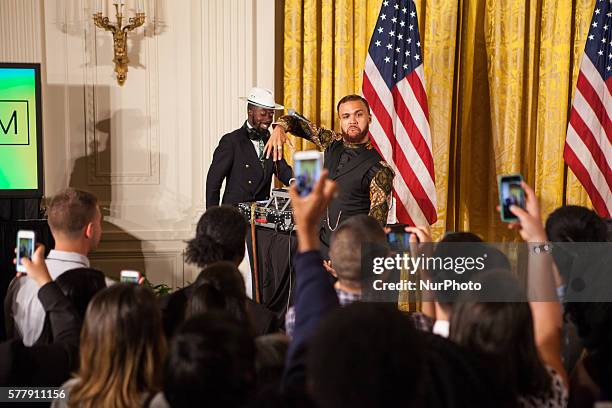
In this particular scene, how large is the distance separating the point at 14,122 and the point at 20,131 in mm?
72

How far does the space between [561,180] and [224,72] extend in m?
2.94

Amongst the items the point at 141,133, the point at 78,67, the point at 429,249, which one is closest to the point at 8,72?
the point at 78,67

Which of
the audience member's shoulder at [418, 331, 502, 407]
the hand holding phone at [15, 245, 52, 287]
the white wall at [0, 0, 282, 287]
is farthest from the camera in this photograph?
the white wall at [0, 0, 282, 287]

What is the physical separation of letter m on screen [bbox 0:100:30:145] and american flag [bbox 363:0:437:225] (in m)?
2.46

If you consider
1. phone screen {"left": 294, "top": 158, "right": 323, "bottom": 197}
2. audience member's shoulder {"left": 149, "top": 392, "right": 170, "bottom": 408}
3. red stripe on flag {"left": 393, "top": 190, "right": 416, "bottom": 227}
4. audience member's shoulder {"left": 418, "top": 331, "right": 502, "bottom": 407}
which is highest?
phone screen {"left": 294, "top": 158, "right": 323, "bottom": 197}

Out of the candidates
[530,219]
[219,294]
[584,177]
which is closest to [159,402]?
[219,294]

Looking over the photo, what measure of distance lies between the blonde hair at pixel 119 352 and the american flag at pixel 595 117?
15.7 feet

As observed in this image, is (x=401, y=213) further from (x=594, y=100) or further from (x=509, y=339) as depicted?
(x=509, y=339)

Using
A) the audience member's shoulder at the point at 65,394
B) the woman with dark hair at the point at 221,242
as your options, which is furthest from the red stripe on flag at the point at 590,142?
the audience member's shoulder at the point at 65,394

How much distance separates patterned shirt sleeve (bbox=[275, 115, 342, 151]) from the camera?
5109 millimetres

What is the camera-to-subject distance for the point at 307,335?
5.66 ft

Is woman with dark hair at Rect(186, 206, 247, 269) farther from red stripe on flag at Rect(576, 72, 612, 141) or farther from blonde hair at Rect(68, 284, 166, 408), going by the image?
red stripe on flag at Rect(576, 72, 612, 141)

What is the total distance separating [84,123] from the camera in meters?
5.89

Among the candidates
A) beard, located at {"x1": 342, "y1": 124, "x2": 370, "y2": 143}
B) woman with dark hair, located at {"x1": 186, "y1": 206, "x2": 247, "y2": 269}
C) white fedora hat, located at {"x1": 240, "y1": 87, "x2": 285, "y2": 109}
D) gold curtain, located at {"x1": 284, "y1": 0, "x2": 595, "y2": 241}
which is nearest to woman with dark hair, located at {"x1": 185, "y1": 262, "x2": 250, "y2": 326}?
woman with dark hair, located at {"x1": 186, "y1": 206, "x2": 247, "y2": 269}
